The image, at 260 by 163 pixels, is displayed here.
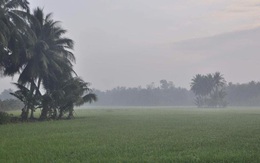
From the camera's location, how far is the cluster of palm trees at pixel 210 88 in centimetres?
10881

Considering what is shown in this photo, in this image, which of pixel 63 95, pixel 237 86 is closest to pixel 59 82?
pixel 63 95

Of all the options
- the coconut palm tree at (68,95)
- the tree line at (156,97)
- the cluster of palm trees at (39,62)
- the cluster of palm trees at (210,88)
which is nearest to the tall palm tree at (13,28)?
the cluster of palm trees at (39,62)

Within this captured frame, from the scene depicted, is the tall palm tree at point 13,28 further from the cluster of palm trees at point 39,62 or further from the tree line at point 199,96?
the tree line at point 199,96

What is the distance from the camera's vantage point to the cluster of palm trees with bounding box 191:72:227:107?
108812 millimetres

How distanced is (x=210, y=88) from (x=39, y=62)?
90323 mm

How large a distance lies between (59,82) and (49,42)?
14.5ft

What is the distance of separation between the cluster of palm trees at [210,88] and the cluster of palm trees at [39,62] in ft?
256

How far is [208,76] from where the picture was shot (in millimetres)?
112688

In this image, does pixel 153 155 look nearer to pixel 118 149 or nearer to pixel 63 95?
pixel 118 149

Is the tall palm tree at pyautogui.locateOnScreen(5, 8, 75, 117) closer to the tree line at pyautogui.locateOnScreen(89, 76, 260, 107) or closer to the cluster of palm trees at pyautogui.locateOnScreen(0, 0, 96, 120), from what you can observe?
the cluster of palm trees at pyautogui.locateOnScreen(0, 0, 96, 120)

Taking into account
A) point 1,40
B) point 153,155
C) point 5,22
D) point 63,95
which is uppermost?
point 5,22

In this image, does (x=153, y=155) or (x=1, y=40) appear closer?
(x=153, y=155)

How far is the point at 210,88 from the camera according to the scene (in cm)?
11400

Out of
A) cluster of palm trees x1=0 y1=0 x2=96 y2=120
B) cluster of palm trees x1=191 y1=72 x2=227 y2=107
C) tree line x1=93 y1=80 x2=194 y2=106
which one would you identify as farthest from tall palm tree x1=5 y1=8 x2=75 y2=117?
tree line x1=93 y1=80 x2=194 y2=106
